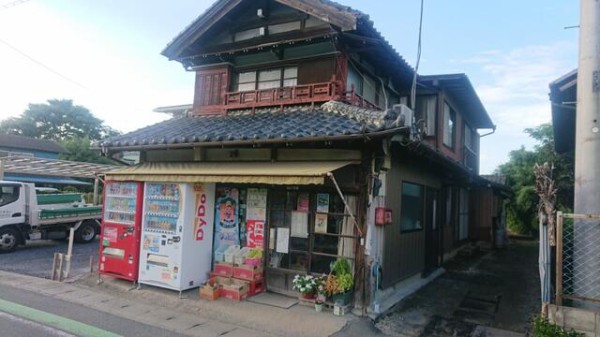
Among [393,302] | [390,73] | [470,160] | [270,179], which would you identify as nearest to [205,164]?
[270,179]

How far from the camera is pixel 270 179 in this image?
6656mm

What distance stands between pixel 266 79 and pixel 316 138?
13.7 feet

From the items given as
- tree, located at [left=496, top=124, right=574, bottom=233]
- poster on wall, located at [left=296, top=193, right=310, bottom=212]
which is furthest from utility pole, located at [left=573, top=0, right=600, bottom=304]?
tree, located at [left=496, top=124, right=574, bottom=233]

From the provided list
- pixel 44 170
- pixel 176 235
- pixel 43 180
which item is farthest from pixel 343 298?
pixel 43 180

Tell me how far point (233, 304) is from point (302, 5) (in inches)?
261

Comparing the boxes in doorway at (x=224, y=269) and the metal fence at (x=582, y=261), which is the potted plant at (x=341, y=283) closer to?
the boxes in doorway at (x=224, y=269)

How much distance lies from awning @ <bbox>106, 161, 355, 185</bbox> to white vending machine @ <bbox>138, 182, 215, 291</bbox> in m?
0.27

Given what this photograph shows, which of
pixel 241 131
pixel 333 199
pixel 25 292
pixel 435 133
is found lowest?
pixel 25 292

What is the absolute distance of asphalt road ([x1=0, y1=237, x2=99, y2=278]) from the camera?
979 centimetres

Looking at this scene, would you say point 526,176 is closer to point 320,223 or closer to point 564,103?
point 564,103

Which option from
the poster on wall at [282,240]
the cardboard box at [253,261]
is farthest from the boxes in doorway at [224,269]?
the poster on wall at [282,240]

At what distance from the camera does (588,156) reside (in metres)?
5.04

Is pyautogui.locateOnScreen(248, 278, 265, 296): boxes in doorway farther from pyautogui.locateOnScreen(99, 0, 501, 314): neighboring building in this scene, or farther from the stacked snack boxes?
pyautogui.locateOnScreen(99, 0, 501, 314): neighboring building

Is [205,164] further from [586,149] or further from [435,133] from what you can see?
[435,133]
